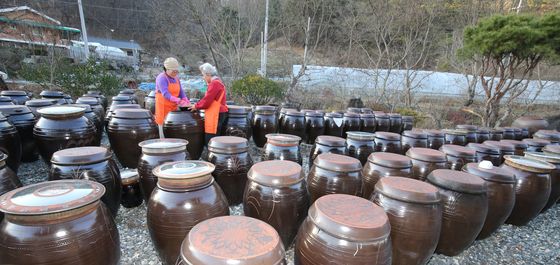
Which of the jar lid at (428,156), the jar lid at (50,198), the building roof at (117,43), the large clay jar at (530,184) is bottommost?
the large clay jar at (530,184)

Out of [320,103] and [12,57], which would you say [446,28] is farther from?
[12,57]

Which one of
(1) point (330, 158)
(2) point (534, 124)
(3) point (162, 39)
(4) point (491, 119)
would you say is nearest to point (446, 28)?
(4) point (491, 119)

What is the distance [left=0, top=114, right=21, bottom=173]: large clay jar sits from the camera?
9.59ft

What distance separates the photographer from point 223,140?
3.01 metres

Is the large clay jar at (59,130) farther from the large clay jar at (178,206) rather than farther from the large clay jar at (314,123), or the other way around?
the large clay jar at (314,123)

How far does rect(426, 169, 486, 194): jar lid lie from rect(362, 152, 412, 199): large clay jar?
26 cm

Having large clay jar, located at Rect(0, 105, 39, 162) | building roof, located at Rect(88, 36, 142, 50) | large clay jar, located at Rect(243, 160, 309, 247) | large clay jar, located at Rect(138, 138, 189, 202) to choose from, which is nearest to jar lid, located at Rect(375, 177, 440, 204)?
large clay jar, located at Rect(243, 160, 309, 247)

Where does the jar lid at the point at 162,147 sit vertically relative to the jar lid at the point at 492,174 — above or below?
above

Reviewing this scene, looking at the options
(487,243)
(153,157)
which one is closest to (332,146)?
(487,243)

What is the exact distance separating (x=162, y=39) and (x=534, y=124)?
21795mm

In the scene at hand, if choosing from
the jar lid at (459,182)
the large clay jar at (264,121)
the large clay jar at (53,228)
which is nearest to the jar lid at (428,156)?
the jar lid at (459,182)

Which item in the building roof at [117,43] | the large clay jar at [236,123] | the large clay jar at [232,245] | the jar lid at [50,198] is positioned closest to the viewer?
the large clay jar at [232,245]

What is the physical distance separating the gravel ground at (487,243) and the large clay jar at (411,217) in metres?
0.71

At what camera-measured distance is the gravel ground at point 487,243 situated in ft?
8.02
